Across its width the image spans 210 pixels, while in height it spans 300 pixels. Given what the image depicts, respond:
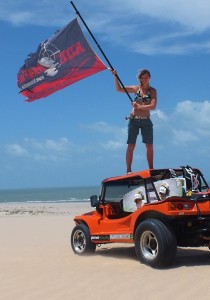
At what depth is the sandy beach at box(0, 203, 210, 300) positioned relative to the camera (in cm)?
667

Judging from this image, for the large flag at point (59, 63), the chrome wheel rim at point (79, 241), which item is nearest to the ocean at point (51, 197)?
the large flag at point (59, 63)

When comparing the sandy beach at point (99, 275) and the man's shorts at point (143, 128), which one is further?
the man's shorts at point (143, 128)

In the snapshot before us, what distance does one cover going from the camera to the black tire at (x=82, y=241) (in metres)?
10.3

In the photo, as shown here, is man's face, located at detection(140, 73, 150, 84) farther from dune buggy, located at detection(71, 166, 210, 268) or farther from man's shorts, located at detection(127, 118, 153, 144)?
dune buggy, located at detection(71, 166, 210, 268)

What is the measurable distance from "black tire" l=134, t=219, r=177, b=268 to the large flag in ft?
14.0

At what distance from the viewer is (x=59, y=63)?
38.6ft

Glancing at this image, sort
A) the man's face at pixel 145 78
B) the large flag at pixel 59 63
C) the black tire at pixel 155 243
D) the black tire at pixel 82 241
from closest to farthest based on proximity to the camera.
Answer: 1. the black tire at pixel 155 243
2. the man's face at pixel 145 78
3. the black tire at pixel 82 241
4. the large flag at pixel 59 63

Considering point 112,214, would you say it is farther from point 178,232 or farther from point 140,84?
point 140,84

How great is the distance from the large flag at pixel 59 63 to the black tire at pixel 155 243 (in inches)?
168

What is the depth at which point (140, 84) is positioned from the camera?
10.1 meters

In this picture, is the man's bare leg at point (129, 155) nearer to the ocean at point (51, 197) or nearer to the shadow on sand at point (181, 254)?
the shadow on sand at point (181, 254)

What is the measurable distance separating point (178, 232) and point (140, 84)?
3.02 meters

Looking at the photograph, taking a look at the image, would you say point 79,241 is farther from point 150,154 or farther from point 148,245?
point 148,245

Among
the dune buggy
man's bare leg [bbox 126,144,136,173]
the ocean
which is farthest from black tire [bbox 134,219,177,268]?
the ocean
